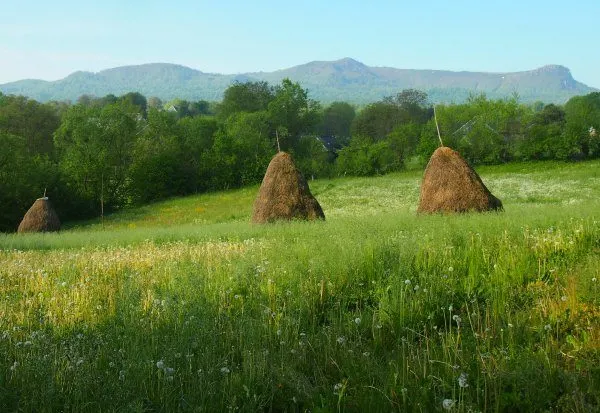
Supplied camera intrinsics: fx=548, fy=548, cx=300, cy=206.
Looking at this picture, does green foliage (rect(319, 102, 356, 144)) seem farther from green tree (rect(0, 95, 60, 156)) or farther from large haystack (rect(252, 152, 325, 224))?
large haystack (rect(252, 152, 325, 224))

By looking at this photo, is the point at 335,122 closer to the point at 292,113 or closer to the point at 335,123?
the point at 335,123

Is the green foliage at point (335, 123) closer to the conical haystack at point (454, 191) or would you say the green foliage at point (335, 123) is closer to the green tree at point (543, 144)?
the green tree at point (543, 144)

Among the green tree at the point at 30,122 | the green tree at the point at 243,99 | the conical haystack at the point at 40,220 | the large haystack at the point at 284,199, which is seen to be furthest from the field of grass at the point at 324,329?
the green tree at the point at 243,99

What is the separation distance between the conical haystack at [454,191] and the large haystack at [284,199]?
14.5ft

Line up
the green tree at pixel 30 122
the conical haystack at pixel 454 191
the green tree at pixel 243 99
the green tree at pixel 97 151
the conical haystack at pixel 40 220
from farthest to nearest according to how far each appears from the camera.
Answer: the green tree at pixel 243 99 → the green tree at pixel 30 122 → the green tree at pixel 97 151 → the conical haystack at pixel 40 220 → the conical haystack at pixel 454 191

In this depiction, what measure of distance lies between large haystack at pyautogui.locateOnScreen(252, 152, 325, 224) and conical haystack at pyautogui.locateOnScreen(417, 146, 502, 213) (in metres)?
4.42

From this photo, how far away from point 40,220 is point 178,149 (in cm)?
3166

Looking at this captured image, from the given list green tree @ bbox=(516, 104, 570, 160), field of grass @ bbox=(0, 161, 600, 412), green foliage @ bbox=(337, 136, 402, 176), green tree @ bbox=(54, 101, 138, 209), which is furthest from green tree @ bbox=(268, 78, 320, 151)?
field of grass @ bbox=(0, 161, 600, 412)

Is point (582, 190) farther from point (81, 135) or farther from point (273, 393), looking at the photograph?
point (81, 135)

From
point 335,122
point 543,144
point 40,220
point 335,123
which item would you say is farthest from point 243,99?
point 40,220

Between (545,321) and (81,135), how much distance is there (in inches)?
2366

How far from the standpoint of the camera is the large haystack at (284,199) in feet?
70.0

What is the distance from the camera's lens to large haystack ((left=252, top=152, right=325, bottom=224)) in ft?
70.0

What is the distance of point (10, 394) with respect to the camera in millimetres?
4207
